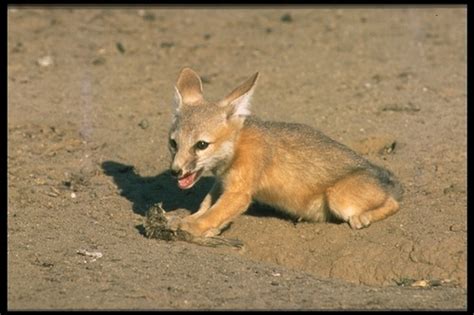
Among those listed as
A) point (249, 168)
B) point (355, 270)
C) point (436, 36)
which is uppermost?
point (436, 36)

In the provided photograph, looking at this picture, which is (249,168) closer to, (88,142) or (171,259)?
(171,259)

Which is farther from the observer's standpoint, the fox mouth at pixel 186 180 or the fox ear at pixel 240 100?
the fox ear at pixel 240 100

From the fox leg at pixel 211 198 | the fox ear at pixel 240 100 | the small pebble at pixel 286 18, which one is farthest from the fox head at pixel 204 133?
the small pebble at pixel 286 18

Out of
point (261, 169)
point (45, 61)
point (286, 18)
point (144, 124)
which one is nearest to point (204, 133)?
point (261, 169)

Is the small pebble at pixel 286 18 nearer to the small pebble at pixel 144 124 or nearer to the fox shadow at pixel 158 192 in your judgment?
the small pebble at pixel 144 124

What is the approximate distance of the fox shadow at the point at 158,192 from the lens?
9.20 m

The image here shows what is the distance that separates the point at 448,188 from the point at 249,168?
7.17 ft

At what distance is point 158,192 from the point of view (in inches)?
374

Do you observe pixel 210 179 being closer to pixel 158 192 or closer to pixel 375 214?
pixel 158 192

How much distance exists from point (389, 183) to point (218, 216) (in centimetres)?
170

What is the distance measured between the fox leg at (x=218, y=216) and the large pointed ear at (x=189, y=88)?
980 mm

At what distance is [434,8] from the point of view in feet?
50.1

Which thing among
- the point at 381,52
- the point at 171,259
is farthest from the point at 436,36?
the point at 171,259

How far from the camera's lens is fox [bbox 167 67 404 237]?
816 cm
